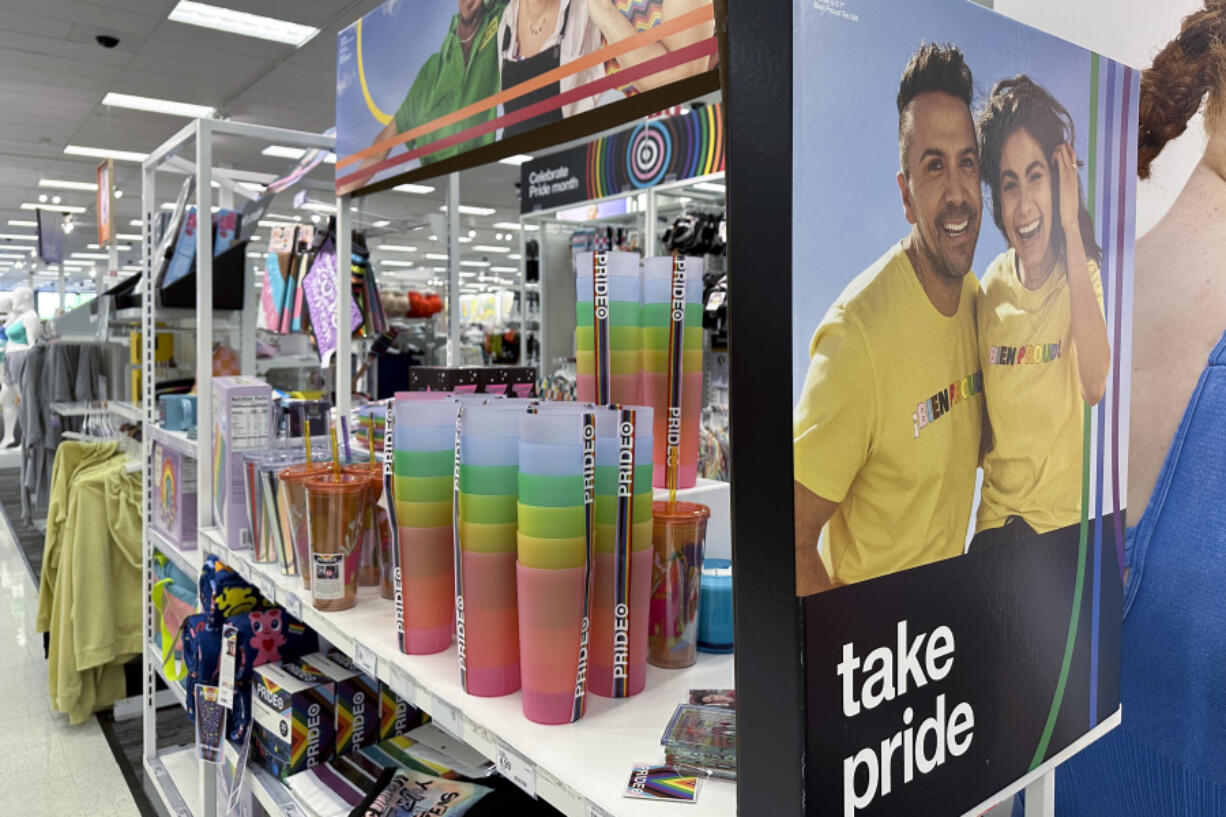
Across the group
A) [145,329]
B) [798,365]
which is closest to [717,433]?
→ [145,329]

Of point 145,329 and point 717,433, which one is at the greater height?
point 145,329

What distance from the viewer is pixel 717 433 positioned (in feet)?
11.8

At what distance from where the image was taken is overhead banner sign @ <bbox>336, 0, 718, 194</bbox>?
1108mm

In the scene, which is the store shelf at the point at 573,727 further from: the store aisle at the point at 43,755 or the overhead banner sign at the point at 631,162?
the overhead banner sign at the point at 631,162

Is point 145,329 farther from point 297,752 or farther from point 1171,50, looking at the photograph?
point 1171,50

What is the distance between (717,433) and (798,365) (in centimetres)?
309

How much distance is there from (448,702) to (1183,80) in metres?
1.31

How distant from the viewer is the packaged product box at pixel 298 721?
165 centimetres

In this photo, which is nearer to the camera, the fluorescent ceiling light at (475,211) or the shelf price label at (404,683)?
the shelf price label at (404,683)

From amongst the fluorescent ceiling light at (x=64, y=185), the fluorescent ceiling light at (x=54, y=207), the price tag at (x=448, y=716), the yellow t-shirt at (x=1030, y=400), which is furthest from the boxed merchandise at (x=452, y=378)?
the fluorescent ceiling light at (x=54, y=207)

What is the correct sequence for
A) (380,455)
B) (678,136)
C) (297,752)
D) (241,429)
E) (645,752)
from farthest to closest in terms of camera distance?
(678,136) < (241,429) < (380,455) < (297,752) < (645,752)

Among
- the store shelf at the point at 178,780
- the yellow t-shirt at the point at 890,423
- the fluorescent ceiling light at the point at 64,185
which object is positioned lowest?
the store shelf at the point at 178,780

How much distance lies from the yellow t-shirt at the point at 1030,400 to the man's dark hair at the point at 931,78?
0.14 meters

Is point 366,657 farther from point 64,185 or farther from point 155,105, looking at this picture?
point 64,185
